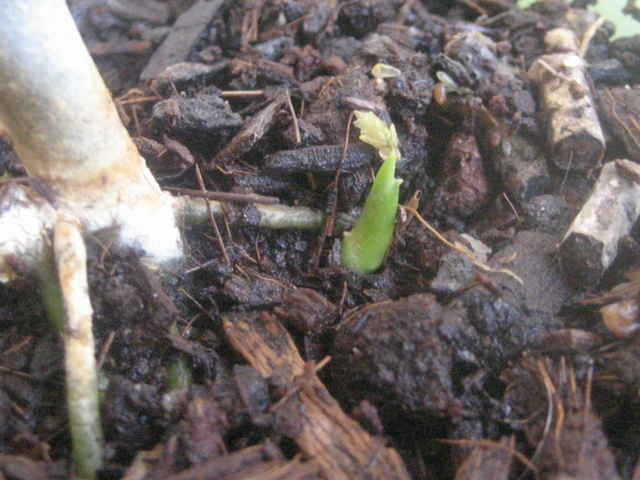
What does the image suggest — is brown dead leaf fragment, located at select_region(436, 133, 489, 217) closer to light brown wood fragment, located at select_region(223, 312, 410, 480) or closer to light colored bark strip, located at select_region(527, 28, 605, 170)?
light colored bark strip, located at select_region(527, 28, 605, 170)

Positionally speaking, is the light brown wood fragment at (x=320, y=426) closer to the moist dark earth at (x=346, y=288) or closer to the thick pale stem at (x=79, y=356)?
the moist dark earth at (x=346, y=288)

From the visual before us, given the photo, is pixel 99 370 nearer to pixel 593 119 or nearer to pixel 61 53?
pixel 61 53

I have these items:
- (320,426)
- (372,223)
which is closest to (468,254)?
(372,223)

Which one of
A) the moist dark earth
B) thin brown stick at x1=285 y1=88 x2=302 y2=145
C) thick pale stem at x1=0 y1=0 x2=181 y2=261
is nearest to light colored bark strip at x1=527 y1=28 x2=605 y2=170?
the moist dark earth

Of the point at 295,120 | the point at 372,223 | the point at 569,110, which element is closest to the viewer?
the point at 372,223

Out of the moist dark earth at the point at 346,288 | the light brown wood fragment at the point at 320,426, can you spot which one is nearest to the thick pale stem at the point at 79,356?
the moist dark earth at the point at 346,288

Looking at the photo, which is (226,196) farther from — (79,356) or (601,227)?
(601,227)
